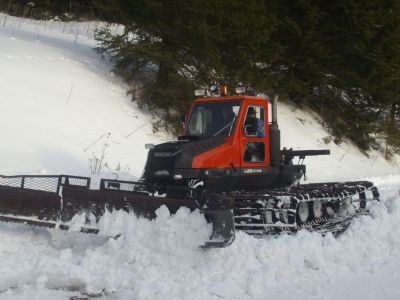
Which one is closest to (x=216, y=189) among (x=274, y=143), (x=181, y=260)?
(x=274, y=143)

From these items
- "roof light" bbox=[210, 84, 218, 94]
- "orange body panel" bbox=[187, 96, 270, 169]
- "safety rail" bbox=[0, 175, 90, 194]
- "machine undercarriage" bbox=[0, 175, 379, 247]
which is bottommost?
"machine undercarriage" bbox=[0, 175, 379, 247]

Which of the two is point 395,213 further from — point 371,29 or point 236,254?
point 371,29

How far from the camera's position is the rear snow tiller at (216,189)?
25.0 ft

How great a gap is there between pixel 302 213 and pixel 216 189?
1.63 meters

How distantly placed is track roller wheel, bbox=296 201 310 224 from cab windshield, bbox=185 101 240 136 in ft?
5.44

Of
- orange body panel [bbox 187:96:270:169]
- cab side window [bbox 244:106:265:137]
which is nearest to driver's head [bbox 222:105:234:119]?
orange body panel [bbox 187:96:270:169]

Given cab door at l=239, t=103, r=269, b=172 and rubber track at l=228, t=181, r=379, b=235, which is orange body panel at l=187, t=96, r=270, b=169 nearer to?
cab door at l=239, t=103, r=269, b=172

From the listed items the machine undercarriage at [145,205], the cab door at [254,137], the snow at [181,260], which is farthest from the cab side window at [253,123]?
the snow at [181,260]

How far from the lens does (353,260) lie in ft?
23.8

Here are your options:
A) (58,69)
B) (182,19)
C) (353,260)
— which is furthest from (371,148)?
(353,260)

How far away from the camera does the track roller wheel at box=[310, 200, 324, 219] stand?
31.4 feet

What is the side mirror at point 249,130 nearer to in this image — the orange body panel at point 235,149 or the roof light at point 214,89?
the orange body panel at point 235,149

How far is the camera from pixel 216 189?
8609 millimetres

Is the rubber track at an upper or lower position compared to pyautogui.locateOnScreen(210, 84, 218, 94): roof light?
lower
